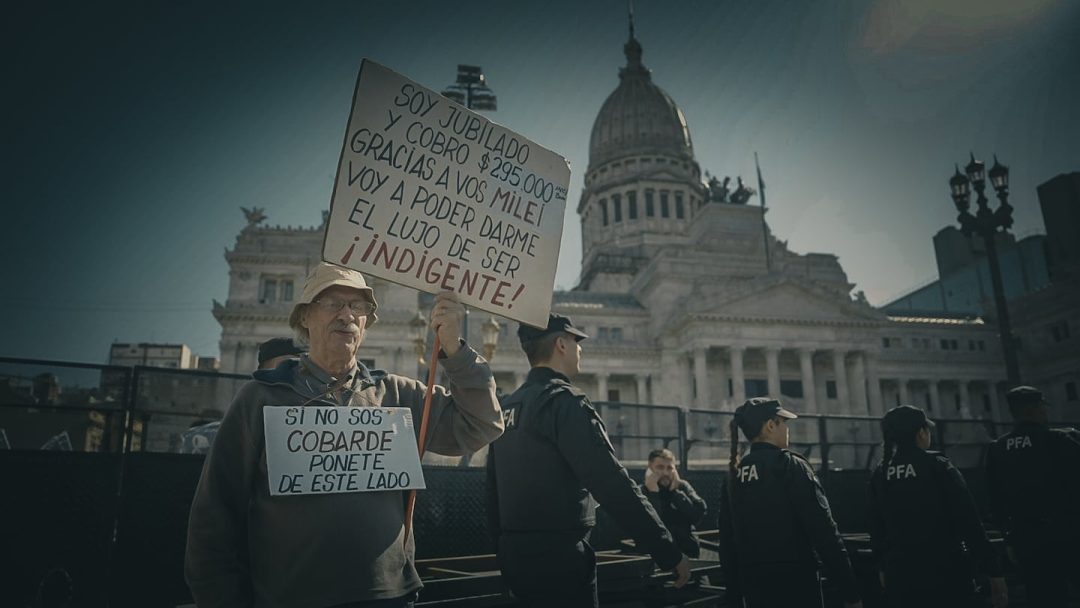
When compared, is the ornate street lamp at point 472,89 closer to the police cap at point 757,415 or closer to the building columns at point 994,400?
the police cap at point 757,415

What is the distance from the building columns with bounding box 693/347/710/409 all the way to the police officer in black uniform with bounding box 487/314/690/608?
4207cm

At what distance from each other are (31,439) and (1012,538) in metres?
9.66

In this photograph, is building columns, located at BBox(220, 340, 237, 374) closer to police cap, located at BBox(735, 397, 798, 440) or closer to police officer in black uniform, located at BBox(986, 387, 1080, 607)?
police cap, located at BBox(735, 397, 798, 440)

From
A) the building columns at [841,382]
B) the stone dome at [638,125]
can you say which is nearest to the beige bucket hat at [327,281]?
the building columns at [841,382]

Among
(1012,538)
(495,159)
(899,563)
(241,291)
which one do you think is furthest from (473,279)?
(241,291)

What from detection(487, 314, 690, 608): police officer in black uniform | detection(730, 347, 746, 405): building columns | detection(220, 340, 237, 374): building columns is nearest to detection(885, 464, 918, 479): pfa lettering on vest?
detection(487, 314, 690, 608): police officer in black uniform

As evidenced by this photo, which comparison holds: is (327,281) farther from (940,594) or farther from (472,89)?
(472,89)

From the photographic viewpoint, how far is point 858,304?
160 ft

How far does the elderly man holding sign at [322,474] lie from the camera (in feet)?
8.77

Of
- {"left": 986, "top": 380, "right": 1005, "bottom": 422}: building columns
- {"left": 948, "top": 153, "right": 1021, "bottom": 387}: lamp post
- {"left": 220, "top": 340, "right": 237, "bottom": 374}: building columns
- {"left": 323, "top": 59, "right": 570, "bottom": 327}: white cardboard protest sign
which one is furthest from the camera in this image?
{"left": 986, "top": 380, "right": 1005, "bottom": 422}: building columns

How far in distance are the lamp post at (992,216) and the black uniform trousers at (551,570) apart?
A: 42.4ft

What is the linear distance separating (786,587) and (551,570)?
212 cm

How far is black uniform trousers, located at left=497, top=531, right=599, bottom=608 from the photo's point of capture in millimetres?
3719

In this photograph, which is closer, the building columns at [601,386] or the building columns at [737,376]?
the building columns at [737,376]
